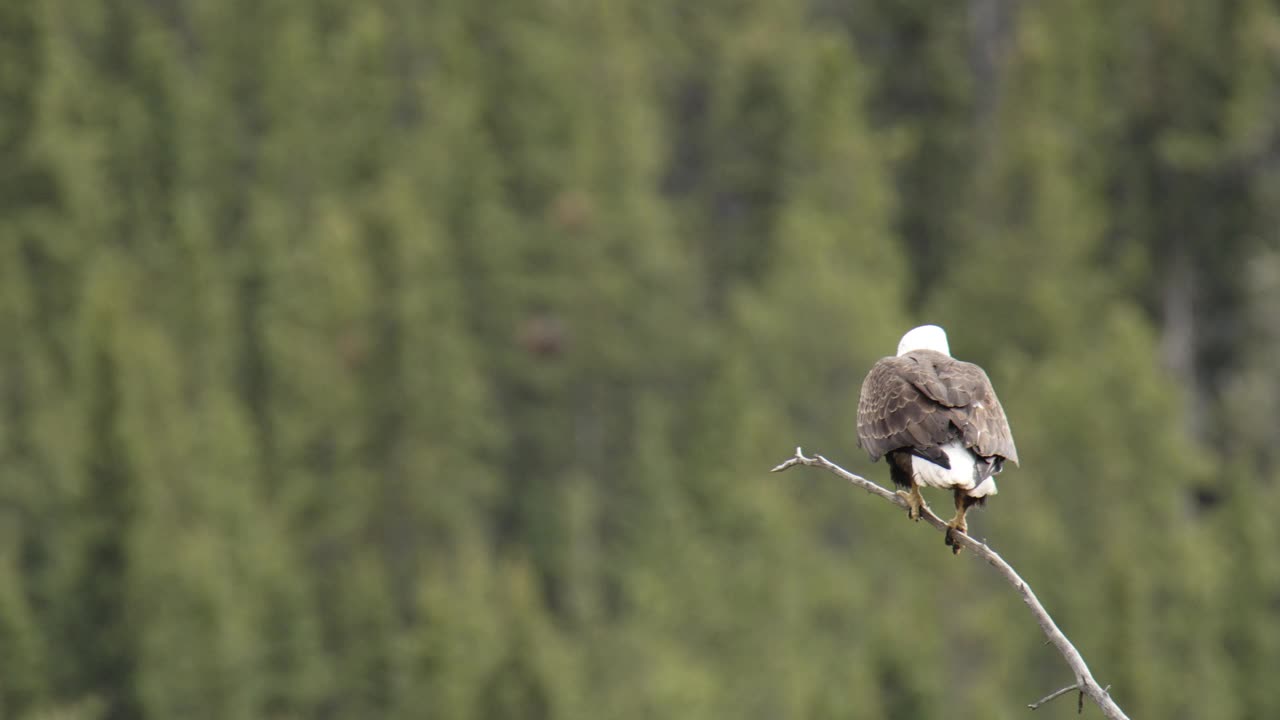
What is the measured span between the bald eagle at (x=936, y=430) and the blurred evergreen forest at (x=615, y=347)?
26746 mm

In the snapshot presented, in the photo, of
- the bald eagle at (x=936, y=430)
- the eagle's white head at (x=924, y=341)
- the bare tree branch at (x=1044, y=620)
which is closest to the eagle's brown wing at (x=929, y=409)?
the bald eagle at (x=936, y=430)

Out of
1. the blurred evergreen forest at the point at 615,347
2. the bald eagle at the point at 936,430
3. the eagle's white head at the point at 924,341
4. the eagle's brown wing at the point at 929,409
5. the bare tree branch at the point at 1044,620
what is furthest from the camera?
the blurred evergreen forest at the point at 615,347

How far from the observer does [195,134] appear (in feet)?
211

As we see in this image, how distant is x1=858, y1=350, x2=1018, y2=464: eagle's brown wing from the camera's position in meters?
8.91

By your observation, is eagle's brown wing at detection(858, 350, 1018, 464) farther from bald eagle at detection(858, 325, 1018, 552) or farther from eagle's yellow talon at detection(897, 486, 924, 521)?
eagle's yellow talon at detection(897, 486, 924, 521)

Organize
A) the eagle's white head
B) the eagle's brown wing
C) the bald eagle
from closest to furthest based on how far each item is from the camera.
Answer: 1. the bald eagle
2. the eagle's brown wing
3. the eagle's white head

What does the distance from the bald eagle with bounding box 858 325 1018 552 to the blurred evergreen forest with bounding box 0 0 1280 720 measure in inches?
1053

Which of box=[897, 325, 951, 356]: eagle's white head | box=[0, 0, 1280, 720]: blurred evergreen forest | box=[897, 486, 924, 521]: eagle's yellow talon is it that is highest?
box=[0, 0, 1280, 720]: blurred evergreen forest

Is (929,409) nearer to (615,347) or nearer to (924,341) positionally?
(924,341)

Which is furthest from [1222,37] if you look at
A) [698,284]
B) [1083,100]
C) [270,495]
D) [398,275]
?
[270,495]

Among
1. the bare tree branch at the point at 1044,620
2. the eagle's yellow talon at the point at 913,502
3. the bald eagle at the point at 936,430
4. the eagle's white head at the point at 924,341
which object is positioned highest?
the eagle's white head at the point at 924,341

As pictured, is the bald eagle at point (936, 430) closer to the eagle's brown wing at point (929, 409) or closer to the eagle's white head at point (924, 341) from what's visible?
the eagle's brown wing at point (929, 409)

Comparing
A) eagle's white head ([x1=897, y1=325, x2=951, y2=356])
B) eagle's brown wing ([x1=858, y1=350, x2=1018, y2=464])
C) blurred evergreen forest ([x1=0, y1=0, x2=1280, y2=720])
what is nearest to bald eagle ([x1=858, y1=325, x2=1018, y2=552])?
eagle's brown wing ([x1=858, y1=350, x2=1018, y2=464])

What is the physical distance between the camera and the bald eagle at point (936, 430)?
881cm
